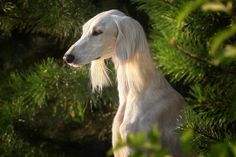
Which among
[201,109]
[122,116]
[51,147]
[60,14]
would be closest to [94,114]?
[51,147]

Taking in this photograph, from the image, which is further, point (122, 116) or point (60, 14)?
point (60, 14)

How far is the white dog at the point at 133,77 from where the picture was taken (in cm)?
219

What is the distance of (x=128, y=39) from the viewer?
7.23 ft

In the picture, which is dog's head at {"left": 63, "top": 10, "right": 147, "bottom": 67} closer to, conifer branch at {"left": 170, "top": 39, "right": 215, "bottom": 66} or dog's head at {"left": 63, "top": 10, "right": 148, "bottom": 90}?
dog's head at {"left": 63, "top": 10, "right": 148, "bottom": 90}

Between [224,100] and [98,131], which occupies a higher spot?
[224,100]

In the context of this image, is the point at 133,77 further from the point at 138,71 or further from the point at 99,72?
the point at 99,72

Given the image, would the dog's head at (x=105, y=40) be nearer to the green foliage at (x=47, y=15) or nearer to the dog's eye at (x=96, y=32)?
the dog's eye at (x=96, y=32)

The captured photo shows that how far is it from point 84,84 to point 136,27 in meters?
1.07

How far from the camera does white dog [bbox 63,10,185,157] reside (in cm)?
219

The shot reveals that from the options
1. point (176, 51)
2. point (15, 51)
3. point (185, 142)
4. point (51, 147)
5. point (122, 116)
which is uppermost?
point (185, 142)

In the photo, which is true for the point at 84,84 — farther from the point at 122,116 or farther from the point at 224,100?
the point at 224,100

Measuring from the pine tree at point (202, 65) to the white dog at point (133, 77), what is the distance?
426mm

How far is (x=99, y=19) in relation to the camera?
228 cm

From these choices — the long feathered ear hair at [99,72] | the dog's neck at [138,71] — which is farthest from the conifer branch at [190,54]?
the long feathered ear hair at [99,72]
